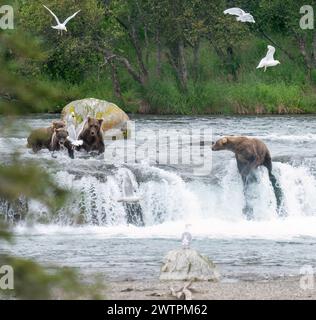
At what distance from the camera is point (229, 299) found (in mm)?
12586

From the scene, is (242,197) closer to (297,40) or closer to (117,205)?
(117,205)

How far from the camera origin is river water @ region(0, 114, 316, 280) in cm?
1630

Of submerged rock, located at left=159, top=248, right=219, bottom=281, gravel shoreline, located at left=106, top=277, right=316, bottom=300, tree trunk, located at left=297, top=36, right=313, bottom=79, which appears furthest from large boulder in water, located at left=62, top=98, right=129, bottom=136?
tree trunk, located at left=297, top=36, right=313, bottom=79

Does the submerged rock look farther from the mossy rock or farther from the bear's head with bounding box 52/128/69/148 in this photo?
the mossy rock

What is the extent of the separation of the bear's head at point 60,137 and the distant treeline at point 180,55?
781 inches

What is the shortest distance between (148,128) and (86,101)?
3485mm

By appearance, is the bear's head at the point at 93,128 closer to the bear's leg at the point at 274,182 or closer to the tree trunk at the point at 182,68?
the bear's leg at the point at 274,182

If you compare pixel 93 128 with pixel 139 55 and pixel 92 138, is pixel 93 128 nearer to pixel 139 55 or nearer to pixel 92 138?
pixel 92 138

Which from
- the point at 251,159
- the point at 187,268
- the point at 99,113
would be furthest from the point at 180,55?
the point at 187,268

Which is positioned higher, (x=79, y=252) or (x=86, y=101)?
(x=86, y=101)

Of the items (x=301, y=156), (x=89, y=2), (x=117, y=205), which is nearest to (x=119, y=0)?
(x=89, y=2)

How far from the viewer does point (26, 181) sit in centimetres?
371

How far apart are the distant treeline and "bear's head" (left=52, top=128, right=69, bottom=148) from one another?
19.8 meters

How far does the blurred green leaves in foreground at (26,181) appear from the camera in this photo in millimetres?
3703
